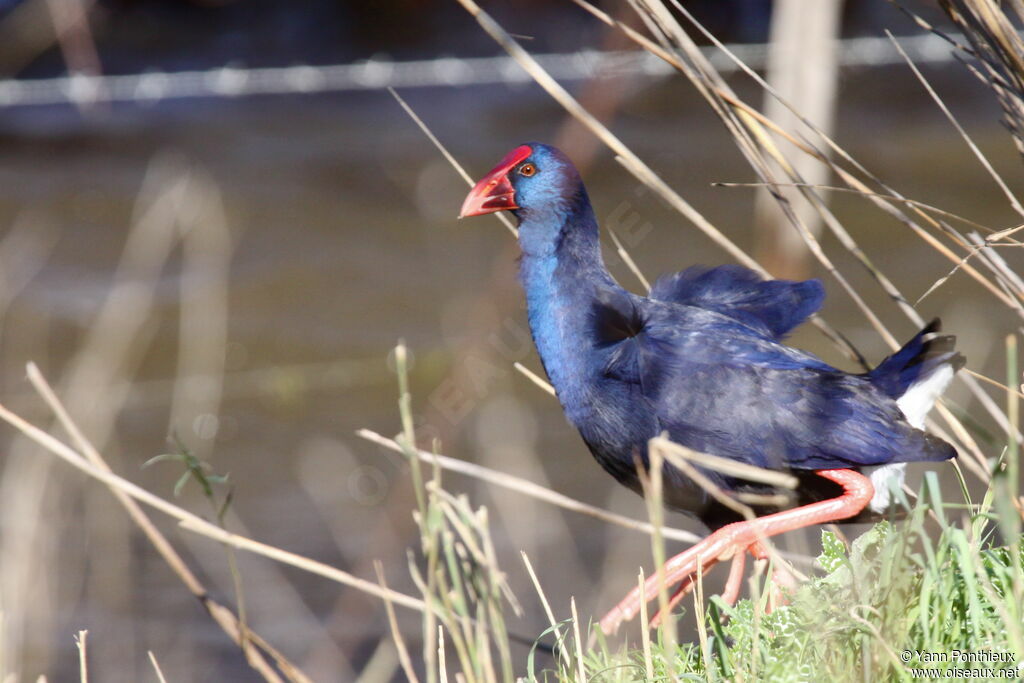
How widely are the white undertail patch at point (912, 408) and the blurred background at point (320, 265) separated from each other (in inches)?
17.6

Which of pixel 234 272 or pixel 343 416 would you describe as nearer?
pixel 343 416

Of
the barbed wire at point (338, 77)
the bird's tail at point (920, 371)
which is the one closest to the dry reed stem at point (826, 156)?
the bird's tail at point (920, 371)

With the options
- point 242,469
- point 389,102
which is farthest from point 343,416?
point 389,102

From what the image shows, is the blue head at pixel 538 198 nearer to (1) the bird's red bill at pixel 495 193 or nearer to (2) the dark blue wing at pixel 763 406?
(1) the bird's red bill at pixel 495 193

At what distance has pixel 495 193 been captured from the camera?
2.31m

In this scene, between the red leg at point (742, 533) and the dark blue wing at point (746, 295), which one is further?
the dark blue wing at point (746, 295)

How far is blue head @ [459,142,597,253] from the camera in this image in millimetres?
2303

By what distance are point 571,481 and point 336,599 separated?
932mm

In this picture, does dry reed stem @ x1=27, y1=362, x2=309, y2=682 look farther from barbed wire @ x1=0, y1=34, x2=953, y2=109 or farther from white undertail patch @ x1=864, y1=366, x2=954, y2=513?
barbed wire @ x1=0, y1=34, x2=953, y2=109

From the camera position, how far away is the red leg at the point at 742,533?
1660 millimetres

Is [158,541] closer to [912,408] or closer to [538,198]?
[538,198]

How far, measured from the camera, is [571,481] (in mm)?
4238

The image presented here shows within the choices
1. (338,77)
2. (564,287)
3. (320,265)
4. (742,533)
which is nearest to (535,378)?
(564,287)

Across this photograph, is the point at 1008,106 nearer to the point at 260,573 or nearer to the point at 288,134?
the point at 260,573
